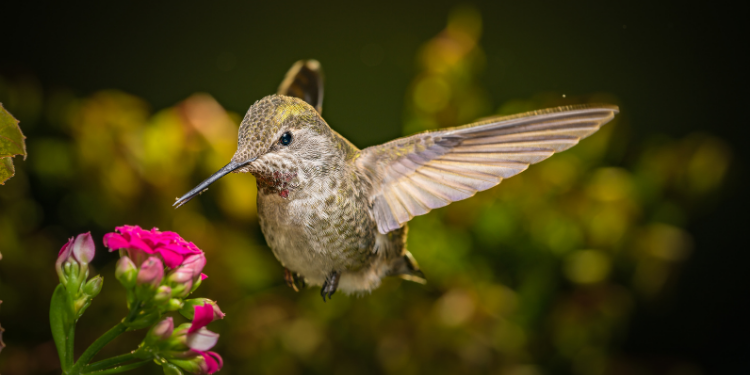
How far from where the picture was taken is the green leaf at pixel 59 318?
0.43 meters

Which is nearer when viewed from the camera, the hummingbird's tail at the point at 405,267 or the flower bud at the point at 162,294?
the flower bud at the point at 162,294

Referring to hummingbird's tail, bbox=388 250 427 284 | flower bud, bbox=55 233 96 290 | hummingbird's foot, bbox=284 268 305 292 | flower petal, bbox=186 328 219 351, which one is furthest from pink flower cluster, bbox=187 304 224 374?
hummingbird's tail, bbox=388 250 427 284

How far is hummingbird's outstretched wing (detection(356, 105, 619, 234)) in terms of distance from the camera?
559 mm

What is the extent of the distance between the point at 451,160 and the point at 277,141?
0.24m

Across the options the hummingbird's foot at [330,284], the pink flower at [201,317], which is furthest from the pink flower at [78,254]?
the hummingbird's foot at [330,284]

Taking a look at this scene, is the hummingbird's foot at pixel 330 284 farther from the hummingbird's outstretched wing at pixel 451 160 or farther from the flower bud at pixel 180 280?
the flower bud at pixel 180 280

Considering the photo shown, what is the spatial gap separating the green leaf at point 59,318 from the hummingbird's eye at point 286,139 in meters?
0.22

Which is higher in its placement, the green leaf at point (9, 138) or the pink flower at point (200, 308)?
the green leaf at point (9, 138)

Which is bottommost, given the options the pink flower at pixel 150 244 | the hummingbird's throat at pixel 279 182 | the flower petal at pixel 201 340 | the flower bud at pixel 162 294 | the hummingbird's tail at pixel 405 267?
the hummingbird's tail at pixel 405 267

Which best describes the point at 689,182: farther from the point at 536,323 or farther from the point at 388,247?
the point at 388,247

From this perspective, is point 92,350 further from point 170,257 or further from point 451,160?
point 451,160

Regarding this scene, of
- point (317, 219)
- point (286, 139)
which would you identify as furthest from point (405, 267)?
point (286, 139)

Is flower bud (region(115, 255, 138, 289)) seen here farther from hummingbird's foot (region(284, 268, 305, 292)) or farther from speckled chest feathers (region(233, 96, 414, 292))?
Answer: hummingbird's foot (region(284, 268, 305, 292))

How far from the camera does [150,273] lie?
0.43 m
